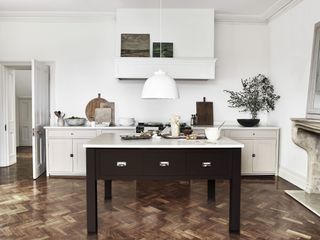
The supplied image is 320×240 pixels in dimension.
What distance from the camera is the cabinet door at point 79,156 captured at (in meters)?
5.06

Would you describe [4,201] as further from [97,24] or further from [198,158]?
[97,24]

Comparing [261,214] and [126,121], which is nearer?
[261,214]

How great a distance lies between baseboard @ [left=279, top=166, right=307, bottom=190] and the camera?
435cm

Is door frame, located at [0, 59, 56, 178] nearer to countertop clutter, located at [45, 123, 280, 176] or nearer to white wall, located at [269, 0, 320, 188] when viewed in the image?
countertop clutter, located at [45, 123, 280, 176]

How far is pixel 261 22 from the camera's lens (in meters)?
5.61

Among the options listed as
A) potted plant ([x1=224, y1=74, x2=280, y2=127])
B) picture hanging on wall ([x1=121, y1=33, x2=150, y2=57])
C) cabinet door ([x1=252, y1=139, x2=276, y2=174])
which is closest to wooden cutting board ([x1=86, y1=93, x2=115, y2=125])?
picture hanging on wall ([x1=121, y1=33, x2=150, y2=57])

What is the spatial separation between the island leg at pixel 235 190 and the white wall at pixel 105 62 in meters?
2.89

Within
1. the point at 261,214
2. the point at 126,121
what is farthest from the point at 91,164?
the point at 126,121

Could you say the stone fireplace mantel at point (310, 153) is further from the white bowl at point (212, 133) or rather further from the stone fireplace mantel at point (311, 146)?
the white bowl at point (212, 133)

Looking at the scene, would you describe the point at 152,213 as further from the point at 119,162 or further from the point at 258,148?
the point at 258,148

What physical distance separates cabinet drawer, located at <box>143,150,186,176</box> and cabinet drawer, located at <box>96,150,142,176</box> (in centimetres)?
8

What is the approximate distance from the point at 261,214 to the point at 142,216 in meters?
1.41

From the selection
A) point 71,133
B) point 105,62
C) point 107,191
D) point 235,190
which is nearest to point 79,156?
point 71,133

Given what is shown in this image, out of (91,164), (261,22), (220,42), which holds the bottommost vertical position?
(91,164)
